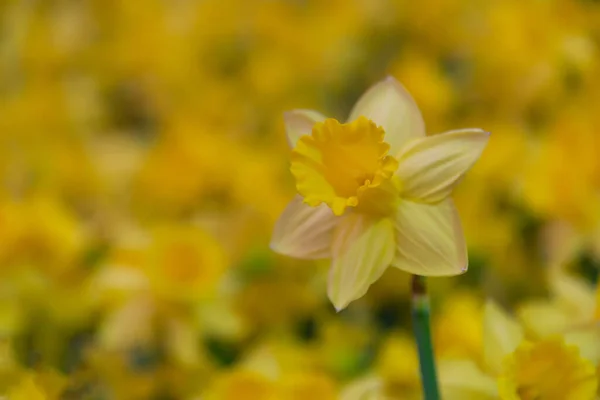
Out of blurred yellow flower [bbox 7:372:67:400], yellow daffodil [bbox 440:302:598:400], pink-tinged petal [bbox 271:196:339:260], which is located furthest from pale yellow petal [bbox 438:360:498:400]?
blurred yellow flower [bbox 7:372:67:400]

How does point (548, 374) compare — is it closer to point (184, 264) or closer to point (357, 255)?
point (357, 255)

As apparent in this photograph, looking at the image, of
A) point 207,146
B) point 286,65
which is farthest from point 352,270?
point 286,65

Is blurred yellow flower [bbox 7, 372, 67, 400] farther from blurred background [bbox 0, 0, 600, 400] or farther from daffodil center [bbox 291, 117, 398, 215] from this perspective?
daffodil center [bbox 291, 117, 398, 215]

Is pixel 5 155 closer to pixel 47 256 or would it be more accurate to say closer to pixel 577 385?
pixel 47 256

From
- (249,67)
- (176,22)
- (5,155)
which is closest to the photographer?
(5,155)

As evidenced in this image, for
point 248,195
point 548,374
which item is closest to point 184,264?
point 248,195

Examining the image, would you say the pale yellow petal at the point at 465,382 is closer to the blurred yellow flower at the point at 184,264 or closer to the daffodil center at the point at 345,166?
the daffodil center at the point at 345,166
